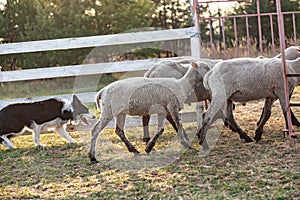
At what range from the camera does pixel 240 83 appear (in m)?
6.66

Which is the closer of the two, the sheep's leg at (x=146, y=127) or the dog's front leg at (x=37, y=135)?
the sheep's leg at (x=146, y=127)

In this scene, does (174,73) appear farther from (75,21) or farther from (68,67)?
(75,21)

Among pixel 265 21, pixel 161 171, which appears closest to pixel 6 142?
pixel 161 171

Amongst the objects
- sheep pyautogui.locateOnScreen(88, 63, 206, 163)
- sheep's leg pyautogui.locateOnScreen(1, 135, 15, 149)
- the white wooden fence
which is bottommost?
sheep's leg pyautogui.locateOnScreen(1, 135, 15, 149)

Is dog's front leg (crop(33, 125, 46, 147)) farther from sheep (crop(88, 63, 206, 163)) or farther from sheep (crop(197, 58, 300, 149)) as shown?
sheep (crop(197, 58, 300, 149))

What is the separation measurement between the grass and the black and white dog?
12.1 inches

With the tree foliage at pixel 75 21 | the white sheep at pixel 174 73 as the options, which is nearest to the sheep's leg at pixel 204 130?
the white sheep at pixel 174 73

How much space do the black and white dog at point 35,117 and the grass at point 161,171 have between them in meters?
0.31

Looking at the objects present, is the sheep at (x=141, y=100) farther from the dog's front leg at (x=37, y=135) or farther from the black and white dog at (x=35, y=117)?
the dog's front leg at (x=37, y=135)

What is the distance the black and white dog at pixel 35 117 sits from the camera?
26.2 ft

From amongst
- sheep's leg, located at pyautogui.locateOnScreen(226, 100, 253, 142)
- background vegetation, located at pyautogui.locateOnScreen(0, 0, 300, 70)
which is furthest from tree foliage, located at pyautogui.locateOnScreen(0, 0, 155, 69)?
sheep's leg, located at pyautogui.locateOnScreen(226, 100, 253, 142)

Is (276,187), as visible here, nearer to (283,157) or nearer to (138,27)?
(283,157)

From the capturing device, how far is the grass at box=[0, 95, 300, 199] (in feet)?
16.2

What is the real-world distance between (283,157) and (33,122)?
13.3 feet
